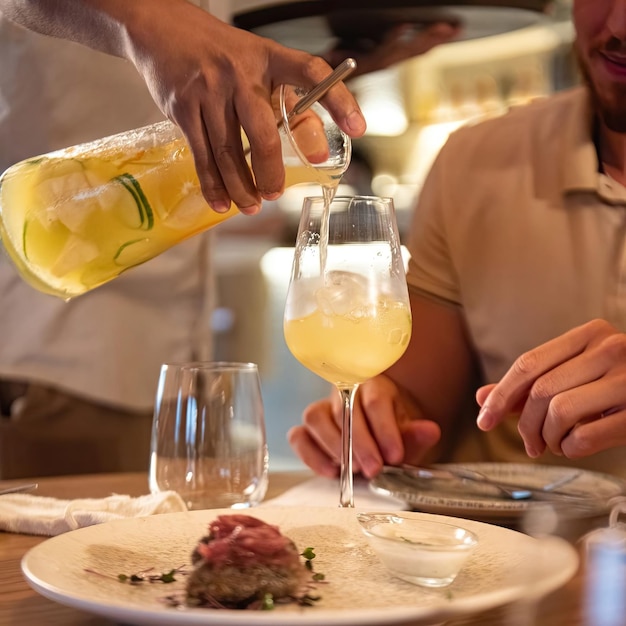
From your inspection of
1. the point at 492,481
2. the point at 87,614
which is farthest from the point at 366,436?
the point at 87,614

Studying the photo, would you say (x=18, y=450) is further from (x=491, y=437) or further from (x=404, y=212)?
(x=404, y=212)

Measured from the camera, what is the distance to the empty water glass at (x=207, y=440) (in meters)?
0.90

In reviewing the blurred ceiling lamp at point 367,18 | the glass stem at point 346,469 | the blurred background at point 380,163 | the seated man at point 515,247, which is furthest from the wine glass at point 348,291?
the blurred background at point 380,163

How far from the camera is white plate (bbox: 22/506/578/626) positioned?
1.46ft

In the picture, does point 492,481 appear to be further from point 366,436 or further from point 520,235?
point 520,235

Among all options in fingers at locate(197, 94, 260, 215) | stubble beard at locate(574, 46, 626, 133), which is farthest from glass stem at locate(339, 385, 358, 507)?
stubble beard at locate(574, 46, 626, 133)

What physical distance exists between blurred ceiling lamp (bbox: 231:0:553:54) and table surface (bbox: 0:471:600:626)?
0.80 metres

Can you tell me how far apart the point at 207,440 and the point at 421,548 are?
0.38m

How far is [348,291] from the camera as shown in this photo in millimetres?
854

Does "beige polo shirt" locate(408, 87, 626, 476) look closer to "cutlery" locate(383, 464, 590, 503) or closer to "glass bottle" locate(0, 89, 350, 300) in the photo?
"cutlery" locate(383, 464, 590, 503)

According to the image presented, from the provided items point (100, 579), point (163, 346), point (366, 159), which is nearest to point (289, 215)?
point (366, 159)

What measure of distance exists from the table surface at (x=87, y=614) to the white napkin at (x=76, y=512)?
0.01 metres

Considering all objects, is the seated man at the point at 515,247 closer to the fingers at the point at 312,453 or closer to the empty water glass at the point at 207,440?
the fingers at the point at 312,453

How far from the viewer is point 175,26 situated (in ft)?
2.75
